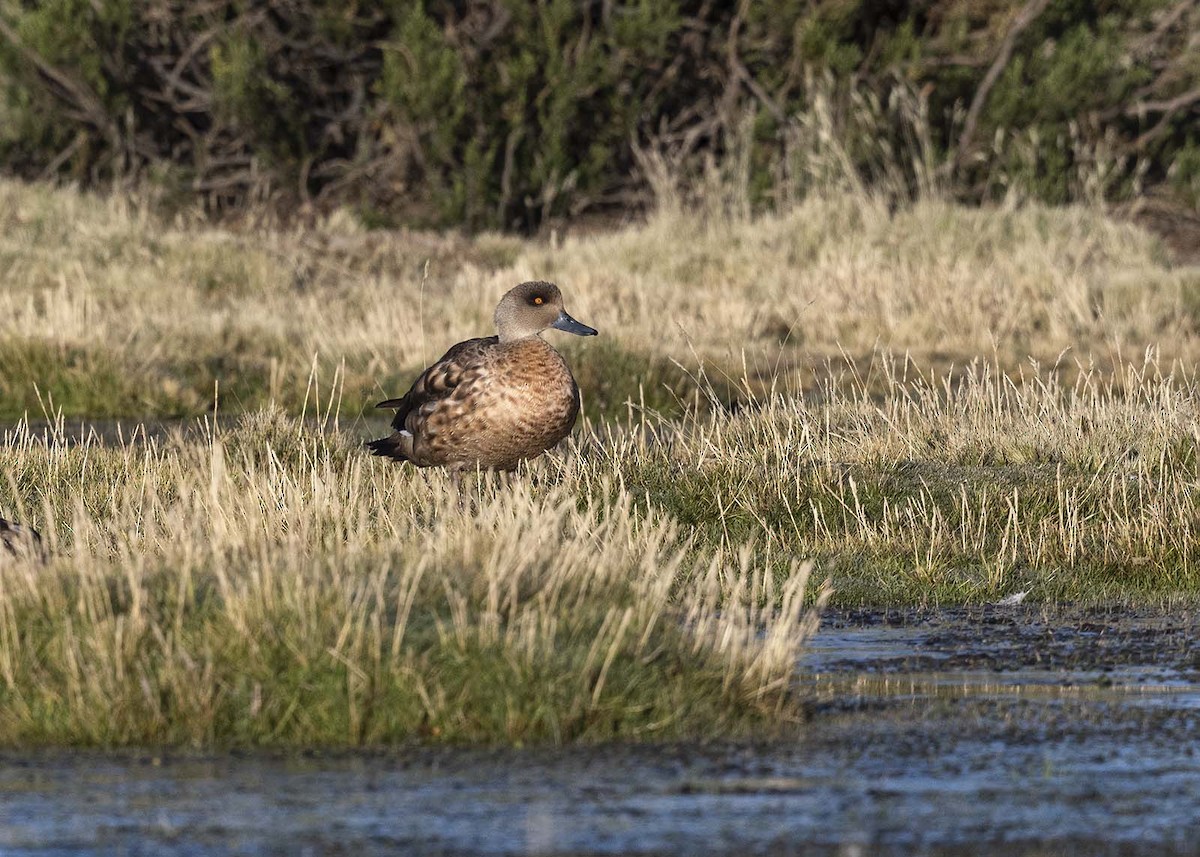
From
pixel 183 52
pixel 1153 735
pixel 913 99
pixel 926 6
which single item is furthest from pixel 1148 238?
pixel 1153 735

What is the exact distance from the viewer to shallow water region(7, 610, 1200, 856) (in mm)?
5152

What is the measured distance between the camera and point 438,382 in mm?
9539

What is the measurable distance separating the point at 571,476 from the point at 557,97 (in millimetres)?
16216

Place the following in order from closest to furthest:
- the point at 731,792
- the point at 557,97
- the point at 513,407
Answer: the point at 731,792 → the point at 513,407 → the point at 557,97

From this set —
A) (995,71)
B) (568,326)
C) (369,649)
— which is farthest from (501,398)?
(995,71)

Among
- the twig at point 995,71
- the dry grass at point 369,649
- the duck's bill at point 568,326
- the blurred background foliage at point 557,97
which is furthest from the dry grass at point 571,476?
the twig at point 995,71

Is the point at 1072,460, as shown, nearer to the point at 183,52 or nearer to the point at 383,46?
the point at 383,46

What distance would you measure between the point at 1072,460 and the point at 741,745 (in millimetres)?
5349

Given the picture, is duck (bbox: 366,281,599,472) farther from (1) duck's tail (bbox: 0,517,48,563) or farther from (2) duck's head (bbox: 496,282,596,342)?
(1) duck's tail (bbox: 0,517,48,563)

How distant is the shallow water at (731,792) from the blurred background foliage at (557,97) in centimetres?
1837

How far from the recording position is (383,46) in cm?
2528

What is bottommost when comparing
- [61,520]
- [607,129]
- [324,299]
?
[61,520]

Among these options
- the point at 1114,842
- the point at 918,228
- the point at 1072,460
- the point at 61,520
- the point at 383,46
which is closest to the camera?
the point at 1114,842

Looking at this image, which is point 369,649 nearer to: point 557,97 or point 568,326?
point 568,326
